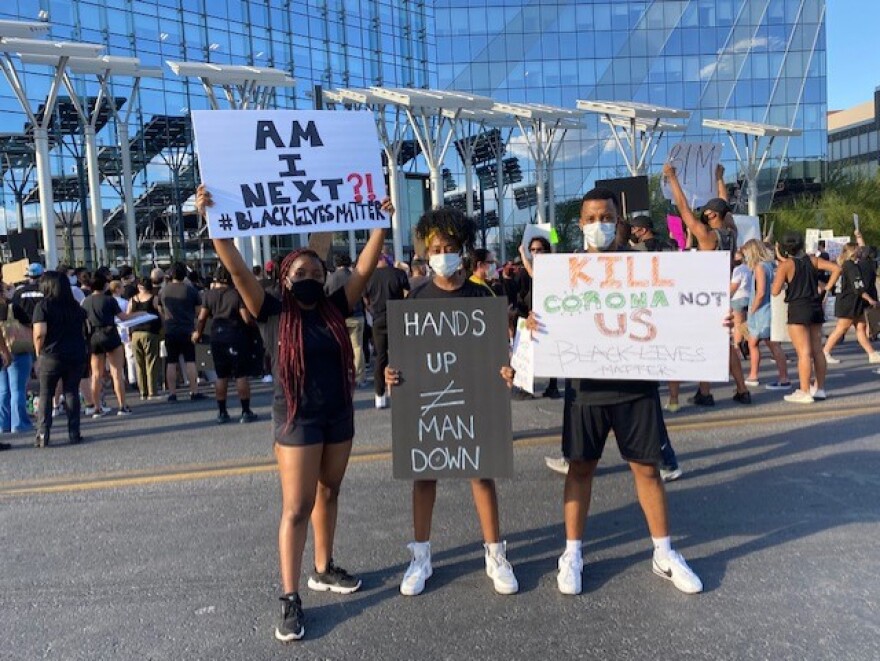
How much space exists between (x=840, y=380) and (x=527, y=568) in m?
6.57

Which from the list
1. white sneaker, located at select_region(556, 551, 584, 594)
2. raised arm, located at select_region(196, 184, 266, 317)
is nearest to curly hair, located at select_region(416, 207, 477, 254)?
raised arm, located at select_region(196, 184, 266, 317)

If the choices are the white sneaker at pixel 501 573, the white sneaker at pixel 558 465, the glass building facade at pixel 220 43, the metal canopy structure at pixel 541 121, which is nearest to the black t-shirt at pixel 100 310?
the white sneaker at pixel 558 465

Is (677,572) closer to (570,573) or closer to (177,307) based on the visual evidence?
(570,573)

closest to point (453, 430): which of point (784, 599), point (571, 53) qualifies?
point (784, 599)

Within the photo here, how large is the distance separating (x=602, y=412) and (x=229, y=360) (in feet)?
17.1

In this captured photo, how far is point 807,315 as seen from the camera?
7.57 m

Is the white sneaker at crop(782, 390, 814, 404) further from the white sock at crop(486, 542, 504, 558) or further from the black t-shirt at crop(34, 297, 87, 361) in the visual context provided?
the black t-shirt at crop(34, 297, 87, 361)

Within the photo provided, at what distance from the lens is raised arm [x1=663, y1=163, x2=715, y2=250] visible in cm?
571

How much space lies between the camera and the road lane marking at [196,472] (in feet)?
19.0

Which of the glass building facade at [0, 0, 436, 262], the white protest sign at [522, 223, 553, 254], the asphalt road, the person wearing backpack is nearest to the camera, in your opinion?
the asphalt road

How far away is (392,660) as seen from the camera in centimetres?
306

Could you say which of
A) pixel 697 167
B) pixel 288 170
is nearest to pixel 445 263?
pixel 288 170

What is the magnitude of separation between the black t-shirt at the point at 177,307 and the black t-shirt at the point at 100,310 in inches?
48.9

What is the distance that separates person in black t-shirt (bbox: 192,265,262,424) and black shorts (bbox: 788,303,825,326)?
5.83 m
